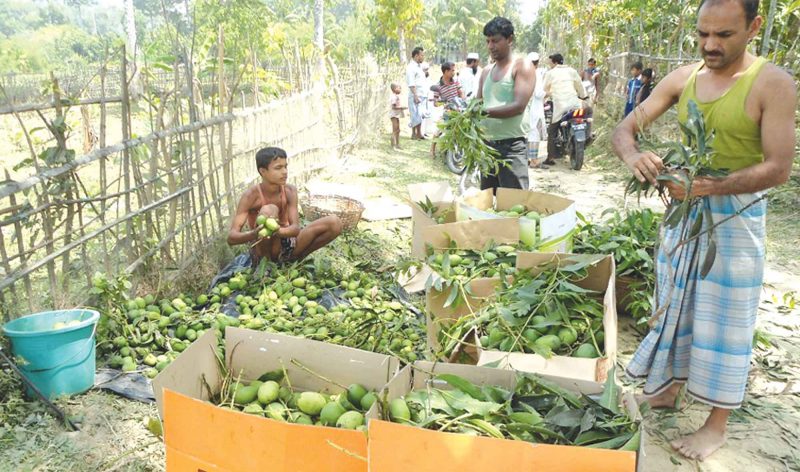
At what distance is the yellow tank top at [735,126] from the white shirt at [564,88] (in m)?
6.60

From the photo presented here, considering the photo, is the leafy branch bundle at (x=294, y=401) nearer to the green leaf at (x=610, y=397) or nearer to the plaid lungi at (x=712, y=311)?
the green leaf at (x=610, y=397)

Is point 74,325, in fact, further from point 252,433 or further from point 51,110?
point 252,433

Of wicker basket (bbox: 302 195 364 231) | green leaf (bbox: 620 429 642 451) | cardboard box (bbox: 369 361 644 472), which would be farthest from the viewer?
wicker basket (bbox: 302 195 364 231)

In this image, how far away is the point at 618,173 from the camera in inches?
330

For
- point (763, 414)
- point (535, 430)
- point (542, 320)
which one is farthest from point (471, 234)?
point (535, 430)

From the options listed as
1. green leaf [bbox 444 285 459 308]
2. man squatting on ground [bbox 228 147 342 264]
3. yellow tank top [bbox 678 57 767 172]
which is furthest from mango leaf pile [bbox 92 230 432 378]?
yellow tank top [bbox 678 57 767 172]

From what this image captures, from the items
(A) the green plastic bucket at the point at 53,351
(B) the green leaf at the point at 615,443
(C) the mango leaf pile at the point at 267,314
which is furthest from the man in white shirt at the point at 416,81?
(B) the green leaf at the point at 615,443

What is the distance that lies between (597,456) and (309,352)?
0.99 meters

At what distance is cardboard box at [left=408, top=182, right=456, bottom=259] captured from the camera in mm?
3662

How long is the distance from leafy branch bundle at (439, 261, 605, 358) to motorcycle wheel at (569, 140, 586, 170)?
6.34m

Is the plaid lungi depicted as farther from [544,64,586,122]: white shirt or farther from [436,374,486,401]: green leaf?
[544,64,586,122]: white shirt

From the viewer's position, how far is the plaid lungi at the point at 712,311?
204 centimetres

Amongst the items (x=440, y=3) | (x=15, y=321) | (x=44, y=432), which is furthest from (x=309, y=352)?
(x=440, y=3)

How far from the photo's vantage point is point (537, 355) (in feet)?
6.98
